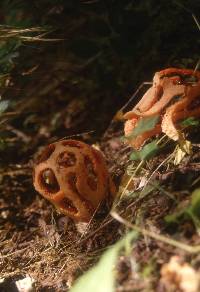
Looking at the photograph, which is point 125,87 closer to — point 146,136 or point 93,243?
point 146,136

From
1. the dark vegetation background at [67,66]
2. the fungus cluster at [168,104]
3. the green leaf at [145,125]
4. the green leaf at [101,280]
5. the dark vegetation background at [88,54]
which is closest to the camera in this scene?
the green leaf at [101,280]

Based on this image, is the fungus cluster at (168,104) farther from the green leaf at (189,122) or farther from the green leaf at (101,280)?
the green leaf at (101,280)

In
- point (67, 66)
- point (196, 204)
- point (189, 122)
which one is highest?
point (67, 66)

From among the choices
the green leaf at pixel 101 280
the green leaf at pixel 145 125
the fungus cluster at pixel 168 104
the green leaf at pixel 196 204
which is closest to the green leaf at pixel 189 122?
the fungus cluster at pixel 168 104

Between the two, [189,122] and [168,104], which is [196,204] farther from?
[168,104]

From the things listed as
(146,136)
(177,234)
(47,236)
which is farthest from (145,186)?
(47,236)

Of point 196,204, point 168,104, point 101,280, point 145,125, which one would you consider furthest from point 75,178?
point 101,280
